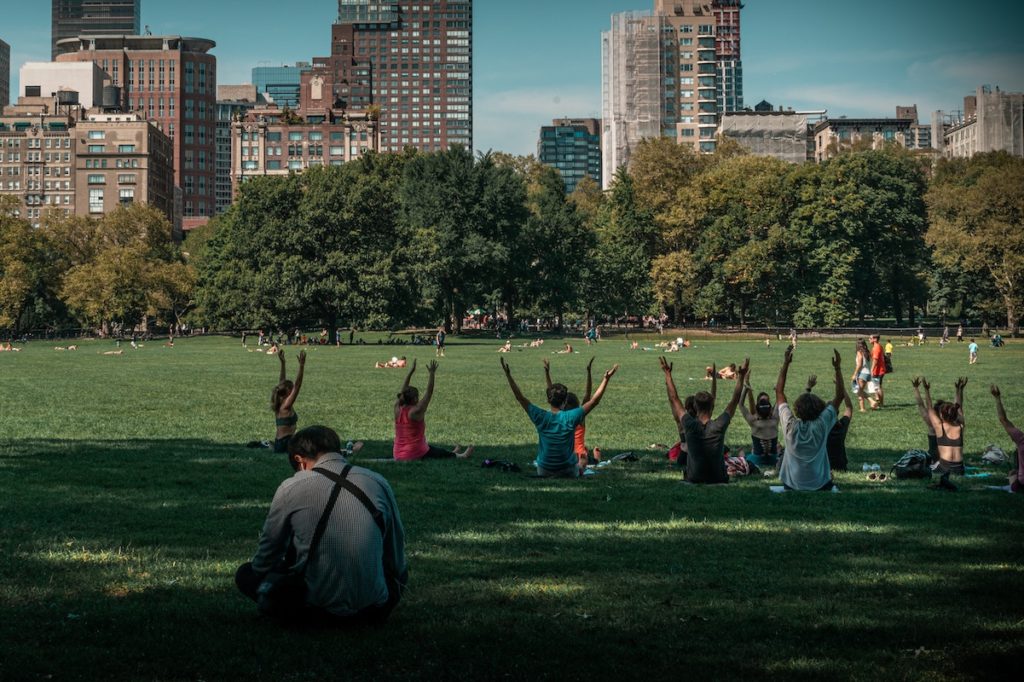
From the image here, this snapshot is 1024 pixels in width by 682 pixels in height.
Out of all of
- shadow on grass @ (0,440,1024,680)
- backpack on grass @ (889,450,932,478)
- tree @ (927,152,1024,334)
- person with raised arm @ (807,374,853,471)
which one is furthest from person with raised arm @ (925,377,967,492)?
tree @ (927,152,1024,334)

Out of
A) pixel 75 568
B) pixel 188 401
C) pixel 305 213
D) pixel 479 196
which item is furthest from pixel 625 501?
pixel 479 196

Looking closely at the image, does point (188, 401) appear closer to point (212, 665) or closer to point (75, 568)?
point (75, 568)

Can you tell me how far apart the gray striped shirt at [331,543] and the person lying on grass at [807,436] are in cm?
759

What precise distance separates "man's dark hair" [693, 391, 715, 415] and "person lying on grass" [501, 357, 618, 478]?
1407 millimetres

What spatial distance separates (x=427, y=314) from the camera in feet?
287

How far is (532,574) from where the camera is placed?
9328 mm

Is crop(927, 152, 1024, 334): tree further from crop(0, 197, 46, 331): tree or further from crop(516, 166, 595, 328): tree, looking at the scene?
crop(0, 197, 46, 331): tree

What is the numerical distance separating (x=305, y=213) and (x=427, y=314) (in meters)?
13.2

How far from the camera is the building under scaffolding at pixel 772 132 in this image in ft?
614

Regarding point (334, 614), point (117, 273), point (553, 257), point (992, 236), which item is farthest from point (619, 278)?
point (334, 614)

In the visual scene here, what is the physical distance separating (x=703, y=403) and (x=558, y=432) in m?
2.21

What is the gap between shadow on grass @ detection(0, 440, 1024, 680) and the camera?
22.9 feet

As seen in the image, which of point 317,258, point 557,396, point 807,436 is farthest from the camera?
point 317,258

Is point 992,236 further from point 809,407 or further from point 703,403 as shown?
point 703,403
